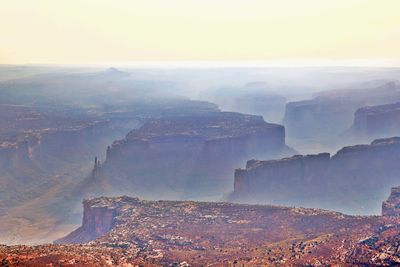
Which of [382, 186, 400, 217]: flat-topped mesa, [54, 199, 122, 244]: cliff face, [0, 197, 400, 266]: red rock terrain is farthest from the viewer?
[54, 199, 122, 244]: cliff face

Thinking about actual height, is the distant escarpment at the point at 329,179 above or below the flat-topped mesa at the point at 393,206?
below

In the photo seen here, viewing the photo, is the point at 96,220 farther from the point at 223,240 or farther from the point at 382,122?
the point at 382,122

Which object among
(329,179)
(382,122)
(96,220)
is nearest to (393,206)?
→ (96,220)

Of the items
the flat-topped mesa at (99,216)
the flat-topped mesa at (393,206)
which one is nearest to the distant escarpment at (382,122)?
the flat-topped mesa at (393,206)

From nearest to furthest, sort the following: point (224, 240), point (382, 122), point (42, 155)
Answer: point (224, 240) < point (42, 155) < point (382, 122)

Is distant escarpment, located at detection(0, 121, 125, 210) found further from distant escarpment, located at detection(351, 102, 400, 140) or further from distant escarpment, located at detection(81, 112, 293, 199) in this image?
distant escarpment, located at detection(351, 102, 400, 140)

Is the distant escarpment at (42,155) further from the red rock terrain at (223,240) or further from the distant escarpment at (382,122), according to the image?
the distant escarpment at (382,122)

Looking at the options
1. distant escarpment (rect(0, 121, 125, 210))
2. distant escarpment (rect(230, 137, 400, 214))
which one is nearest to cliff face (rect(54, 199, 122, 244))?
distant escarpment (rect(230, 137, 400, 214))
